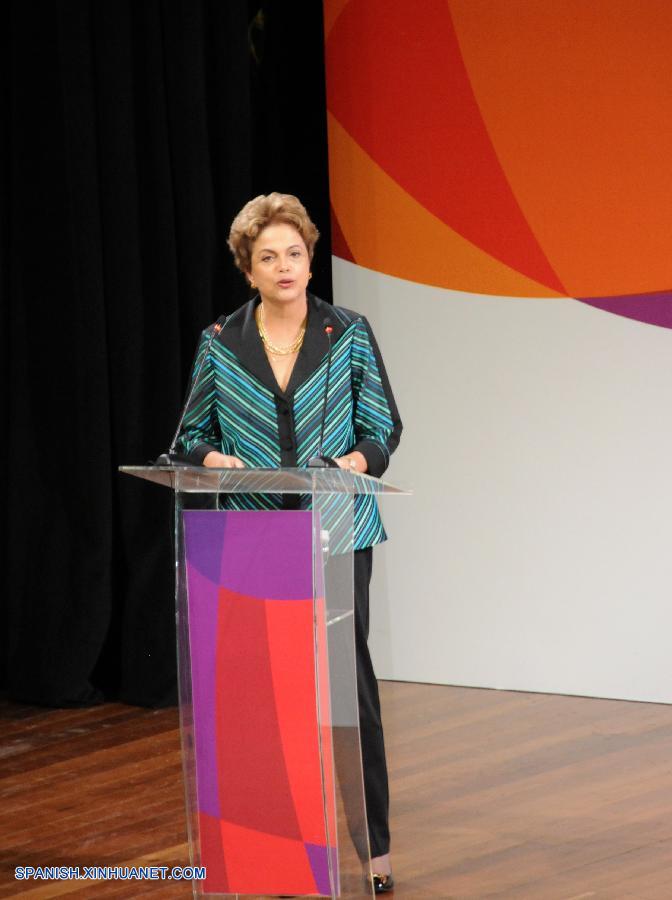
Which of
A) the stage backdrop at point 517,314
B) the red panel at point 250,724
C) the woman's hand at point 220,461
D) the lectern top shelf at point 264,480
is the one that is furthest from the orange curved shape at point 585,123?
the red panel at point 250,724

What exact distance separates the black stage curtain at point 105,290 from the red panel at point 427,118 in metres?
0.20

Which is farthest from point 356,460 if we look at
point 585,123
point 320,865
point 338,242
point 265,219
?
point 338,242

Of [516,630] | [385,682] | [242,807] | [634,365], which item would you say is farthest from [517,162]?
[242,807]

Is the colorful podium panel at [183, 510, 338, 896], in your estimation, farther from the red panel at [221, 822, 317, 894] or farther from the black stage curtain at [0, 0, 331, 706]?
the black stage curtain at [0, 0, 331, 706]

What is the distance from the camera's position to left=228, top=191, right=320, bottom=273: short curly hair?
9.40 ft

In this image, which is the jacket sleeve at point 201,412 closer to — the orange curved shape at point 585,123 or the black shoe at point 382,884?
Result: the black shoe at point 382,884

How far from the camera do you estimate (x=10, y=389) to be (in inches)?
199

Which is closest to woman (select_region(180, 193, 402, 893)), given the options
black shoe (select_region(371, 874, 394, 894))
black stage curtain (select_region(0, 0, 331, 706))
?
black shoe (select_region(371, 874, 394, 894))

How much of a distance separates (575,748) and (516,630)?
30.5 inches

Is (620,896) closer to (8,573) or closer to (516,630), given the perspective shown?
(516,630)

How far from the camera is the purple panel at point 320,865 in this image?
8.41 feet

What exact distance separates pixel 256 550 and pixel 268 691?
0.85 feet

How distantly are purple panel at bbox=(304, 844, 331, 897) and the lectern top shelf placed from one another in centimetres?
65

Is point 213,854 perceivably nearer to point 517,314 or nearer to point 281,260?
point 281,260
